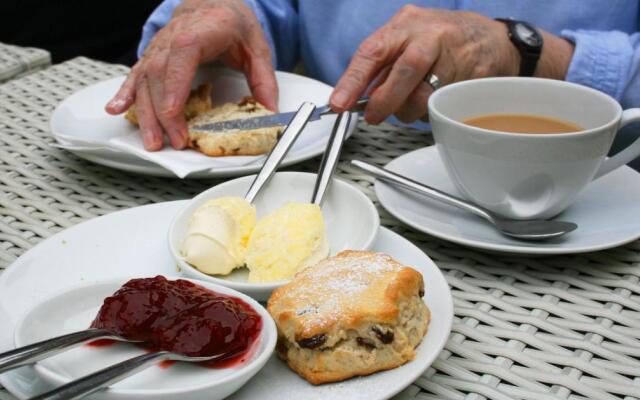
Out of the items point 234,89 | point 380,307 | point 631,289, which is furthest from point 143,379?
point 234,89

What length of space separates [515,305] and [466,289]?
0.20 ft

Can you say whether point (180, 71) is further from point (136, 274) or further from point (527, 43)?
point (527, 43)

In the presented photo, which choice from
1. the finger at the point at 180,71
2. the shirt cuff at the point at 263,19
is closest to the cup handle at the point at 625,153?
the finger at the point at 180,71

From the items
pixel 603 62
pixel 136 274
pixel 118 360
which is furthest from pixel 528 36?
pixel 118 360

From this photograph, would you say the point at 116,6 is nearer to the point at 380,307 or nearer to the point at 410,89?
the point at 410,89

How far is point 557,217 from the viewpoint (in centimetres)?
105

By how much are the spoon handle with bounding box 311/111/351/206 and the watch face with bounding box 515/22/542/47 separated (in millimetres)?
397

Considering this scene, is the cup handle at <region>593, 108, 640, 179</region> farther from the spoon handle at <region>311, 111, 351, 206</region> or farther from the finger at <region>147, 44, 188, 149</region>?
the finger at <region>147, 44, 188, 149</region>

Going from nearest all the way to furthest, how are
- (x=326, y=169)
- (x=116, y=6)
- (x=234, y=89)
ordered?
(x=326, y=169) < (x=234, y=89) < (x=116, y=6)

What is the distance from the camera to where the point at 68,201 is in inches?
44.9

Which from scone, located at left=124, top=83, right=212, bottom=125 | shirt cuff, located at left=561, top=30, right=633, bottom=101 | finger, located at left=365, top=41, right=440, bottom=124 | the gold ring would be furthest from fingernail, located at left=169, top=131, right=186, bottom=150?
shirt cuff, located at left=561, top=30, right=633, bottom=101

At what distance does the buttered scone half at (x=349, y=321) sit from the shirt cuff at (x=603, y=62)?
850 mm

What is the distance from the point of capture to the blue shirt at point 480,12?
1456 millimetres

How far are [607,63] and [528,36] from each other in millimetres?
158
